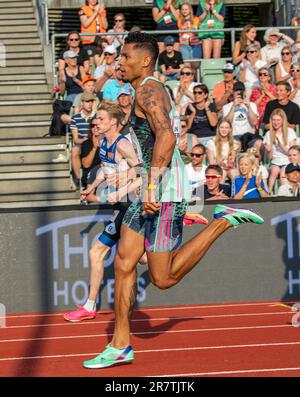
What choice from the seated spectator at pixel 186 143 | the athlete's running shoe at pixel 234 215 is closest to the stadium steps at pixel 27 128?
the seated spectator at pixel 186 143

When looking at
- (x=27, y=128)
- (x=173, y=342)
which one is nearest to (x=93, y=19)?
(x=27, y=128)

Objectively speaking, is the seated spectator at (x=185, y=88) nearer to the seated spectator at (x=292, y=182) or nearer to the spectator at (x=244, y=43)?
the spectator at (x=244, y=43)

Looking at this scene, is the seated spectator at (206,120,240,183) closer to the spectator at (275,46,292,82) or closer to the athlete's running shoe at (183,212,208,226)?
the spectator at (275,46,292,82)

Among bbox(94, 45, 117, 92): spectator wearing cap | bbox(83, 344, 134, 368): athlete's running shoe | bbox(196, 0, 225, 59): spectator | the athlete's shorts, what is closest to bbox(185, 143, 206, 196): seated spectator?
bbox(94, 45, 117, 92): spectator wearing cap

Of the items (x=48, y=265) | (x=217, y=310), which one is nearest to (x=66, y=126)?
(x=48, y=265)

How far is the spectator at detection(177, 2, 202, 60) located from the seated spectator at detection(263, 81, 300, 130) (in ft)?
10.1

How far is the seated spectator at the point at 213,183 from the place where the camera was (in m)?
12.1

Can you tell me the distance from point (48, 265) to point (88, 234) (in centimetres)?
58

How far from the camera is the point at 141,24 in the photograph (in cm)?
2273

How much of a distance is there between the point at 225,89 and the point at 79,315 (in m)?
5.69

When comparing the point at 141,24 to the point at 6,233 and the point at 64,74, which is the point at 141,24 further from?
the point at 6,233

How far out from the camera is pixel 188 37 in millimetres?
17031

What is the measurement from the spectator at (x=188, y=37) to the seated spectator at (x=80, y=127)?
3.50 metres

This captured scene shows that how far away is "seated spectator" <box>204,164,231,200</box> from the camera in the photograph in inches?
Result: 478
